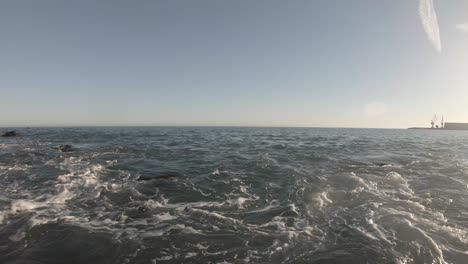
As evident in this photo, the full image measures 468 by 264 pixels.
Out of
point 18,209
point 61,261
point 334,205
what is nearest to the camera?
point 61,261

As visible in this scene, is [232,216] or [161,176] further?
[161,176]

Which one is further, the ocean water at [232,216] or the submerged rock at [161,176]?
the submerged rock at [161,176]

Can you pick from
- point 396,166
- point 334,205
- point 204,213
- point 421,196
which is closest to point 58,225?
point 204,213

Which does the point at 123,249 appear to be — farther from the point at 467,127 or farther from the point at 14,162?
the point at 467,127

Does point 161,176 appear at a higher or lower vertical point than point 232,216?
higher

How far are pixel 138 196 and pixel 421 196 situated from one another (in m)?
12.6

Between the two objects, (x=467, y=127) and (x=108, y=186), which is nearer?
(x=108, y=186)

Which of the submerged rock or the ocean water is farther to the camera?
the submerged rock

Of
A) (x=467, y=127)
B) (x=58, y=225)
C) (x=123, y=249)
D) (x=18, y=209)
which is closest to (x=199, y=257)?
(x=123, y=249)

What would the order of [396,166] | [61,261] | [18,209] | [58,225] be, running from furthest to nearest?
1. [396,166]
2. [18,209]
3. [58,225]
4. [61,261]

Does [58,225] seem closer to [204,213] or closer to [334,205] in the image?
[204,213]

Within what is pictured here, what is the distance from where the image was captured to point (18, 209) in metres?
9.27

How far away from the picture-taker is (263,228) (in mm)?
8102

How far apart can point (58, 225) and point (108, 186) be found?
4959 millimetres
